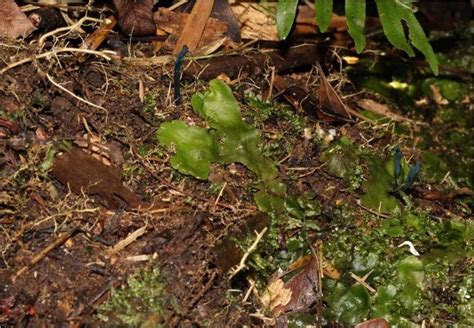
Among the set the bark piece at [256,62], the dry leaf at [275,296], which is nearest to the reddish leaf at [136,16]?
the bark piece at [256,62]

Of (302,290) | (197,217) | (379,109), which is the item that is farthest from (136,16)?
(302,290)

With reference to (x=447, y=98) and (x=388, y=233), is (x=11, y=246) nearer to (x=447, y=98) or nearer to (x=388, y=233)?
(x=388, y=233)

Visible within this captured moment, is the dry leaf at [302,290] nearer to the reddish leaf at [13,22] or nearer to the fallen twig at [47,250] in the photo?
the fallen twig at [47,250]

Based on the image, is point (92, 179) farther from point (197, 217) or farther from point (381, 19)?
point (381, 19)

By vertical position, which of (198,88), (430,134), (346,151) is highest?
(198,88)

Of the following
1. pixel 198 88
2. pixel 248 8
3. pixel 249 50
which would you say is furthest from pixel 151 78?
pixel 248 8

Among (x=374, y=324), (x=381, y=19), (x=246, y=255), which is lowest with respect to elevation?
(x=374, y=324)
